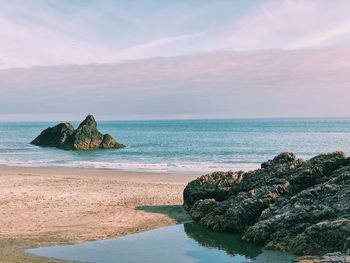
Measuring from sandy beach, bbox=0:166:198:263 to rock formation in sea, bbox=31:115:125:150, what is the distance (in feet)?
186

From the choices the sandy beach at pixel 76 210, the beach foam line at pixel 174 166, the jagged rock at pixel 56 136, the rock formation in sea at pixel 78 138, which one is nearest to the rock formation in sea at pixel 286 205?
the sandy beach at pixel 76 210

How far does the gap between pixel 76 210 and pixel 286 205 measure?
1345 cm

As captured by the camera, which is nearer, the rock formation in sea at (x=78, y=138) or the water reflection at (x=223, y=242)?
the water reflection at (x=223, y=242)

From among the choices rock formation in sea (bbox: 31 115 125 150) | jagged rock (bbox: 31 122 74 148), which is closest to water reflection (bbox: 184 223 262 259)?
rock formation in sea (bbox: 31 115 125 150)

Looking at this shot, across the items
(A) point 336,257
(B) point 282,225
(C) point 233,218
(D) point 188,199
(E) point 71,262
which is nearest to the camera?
(A) point 336,257

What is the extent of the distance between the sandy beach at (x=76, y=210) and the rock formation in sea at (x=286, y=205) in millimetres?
2504

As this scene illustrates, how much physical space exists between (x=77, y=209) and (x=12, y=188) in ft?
33.3

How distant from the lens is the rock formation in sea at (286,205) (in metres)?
16.8

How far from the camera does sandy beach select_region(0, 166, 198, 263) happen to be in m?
20.8

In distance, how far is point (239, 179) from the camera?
27109mm

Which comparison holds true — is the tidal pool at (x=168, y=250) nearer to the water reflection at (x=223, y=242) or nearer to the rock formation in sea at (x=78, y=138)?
the water reflection at (x=223, y=242)

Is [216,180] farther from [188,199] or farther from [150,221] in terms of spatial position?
[150,221]

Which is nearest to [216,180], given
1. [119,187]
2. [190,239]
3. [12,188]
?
[190,239]

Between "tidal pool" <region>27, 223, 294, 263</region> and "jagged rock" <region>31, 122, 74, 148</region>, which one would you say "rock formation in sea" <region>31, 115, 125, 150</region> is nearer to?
"jagged rock" <region>31, 122, 74, 148</region>
